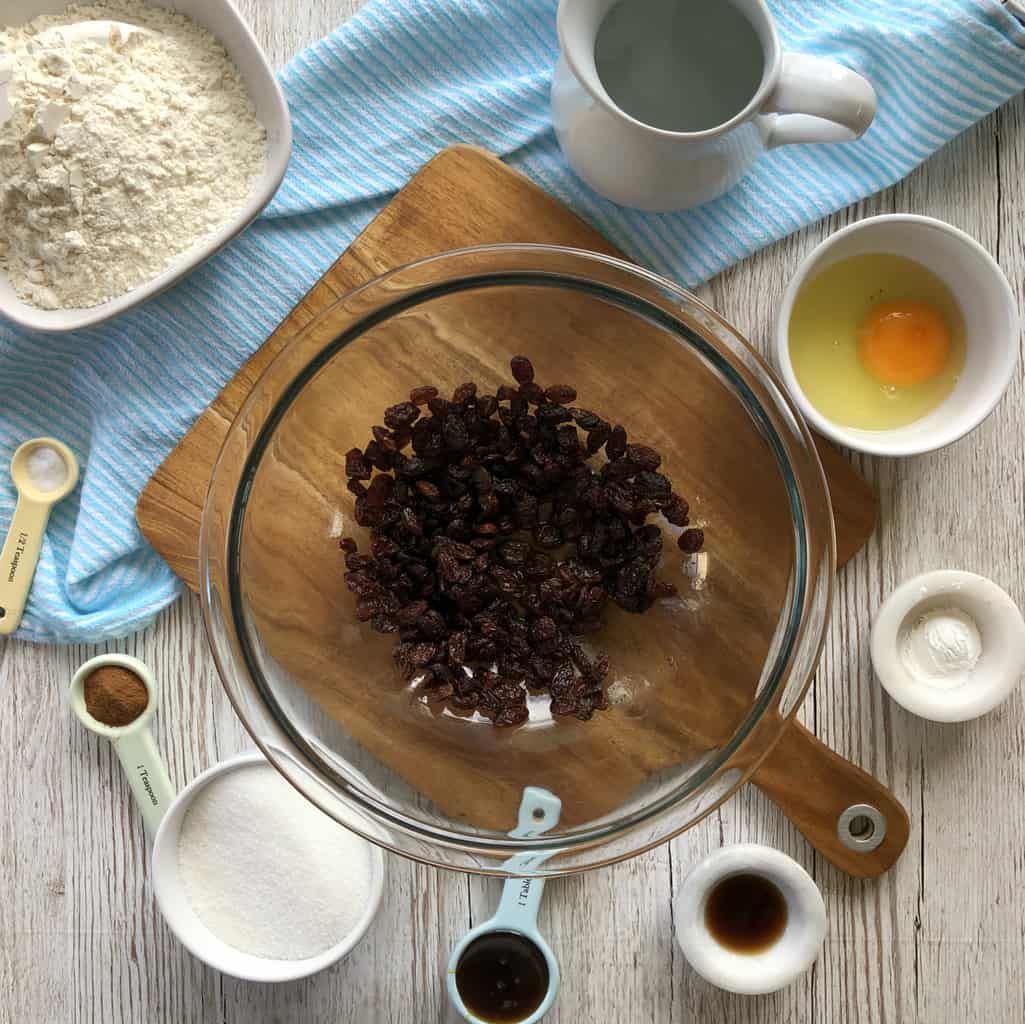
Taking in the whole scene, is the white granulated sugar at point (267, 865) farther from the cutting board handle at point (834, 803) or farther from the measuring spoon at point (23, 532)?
the cutting board handle at point (834, 803)

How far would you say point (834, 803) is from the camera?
1.73 m

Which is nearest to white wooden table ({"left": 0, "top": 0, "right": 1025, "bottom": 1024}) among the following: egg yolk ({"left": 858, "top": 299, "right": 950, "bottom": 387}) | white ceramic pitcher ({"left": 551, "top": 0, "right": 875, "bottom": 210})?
egg yolk ({"left": 858, "top": 299, "right": 950, "bottom": 387})

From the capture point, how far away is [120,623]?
1750 millimetres

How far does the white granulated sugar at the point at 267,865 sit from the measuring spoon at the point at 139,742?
8 cm

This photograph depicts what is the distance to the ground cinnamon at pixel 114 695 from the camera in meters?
1.76

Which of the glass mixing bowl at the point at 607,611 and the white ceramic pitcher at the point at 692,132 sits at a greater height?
the white ceramic pitcher at the point at 692,132

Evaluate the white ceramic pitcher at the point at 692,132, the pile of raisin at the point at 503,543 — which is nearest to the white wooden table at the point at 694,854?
the white ceramic pitcher at the point at 692,132

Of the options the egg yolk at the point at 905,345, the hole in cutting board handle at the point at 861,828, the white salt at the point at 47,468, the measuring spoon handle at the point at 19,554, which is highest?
the egg yolk at the point at 905,345

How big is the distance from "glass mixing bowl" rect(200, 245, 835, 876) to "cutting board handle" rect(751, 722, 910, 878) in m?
0.20

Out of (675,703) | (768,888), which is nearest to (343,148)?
(675,703)

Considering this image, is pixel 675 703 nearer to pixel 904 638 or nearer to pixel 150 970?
pixel 904 638

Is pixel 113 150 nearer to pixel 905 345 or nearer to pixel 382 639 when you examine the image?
pixel 382 639

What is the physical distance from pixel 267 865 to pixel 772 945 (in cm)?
87

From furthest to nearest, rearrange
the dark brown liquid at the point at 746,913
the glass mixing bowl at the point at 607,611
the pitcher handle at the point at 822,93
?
the dark brown liquid at the point at 746,913, the glass mixing bowl at the point at 607,611, the pitcher handle at the point at 822,93
